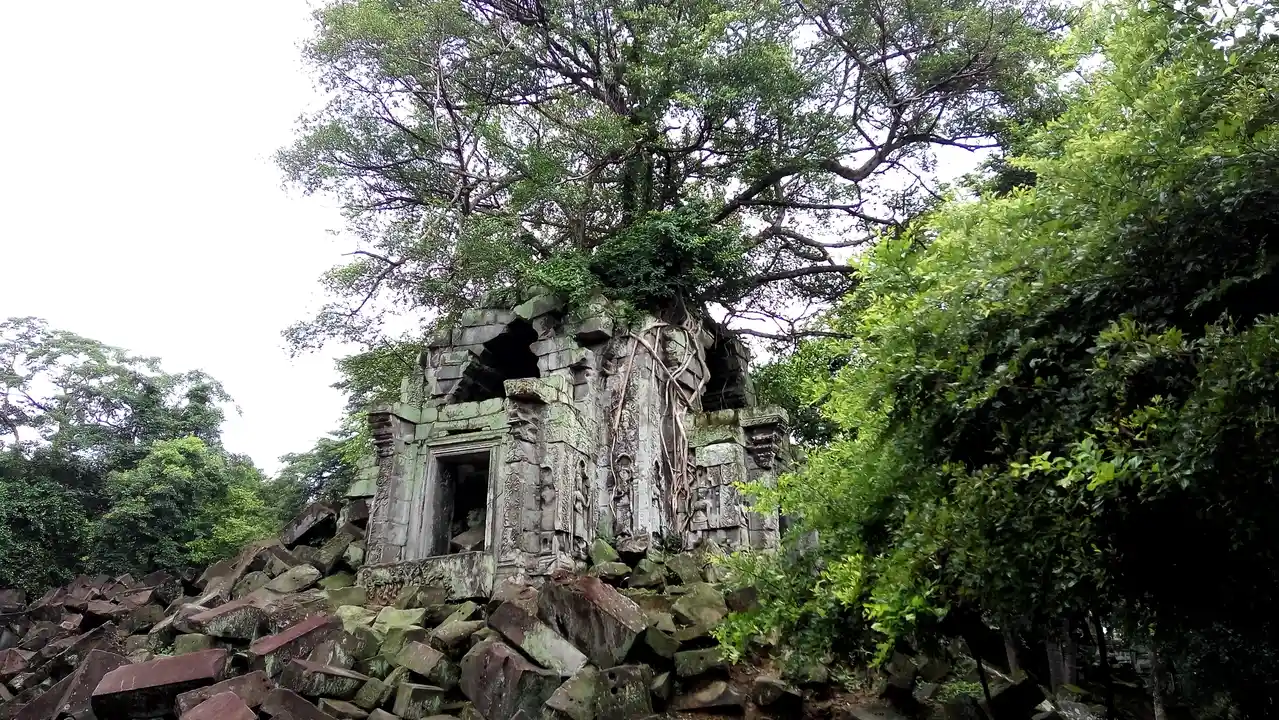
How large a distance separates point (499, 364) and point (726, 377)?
438 centimetres

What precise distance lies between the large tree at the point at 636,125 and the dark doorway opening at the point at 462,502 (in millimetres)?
3016

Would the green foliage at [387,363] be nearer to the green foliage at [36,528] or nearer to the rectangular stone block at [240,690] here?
the rectangular stone block at [240,690]

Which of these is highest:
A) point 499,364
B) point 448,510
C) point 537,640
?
point 499,364

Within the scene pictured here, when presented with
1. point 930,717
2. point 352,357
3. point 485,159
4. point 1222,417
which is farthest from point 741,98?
point 1222,417

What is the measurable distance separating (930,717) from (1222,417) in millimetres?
3571

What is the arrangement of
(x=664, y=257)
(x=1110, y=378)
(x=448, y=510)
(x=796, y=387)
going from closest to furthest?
(x=1110, y=378) → (x=448, y=510) → (x=664, y=257) → (x=796, y=387)

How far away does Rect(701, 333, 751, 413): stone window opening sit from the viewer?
14219 millimetres

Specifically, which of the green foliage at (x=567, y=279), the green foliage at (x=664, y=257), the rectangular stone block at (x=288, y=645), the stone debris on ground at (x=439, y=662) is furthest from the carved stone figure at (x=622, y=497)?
the rectangular stone block at (x=288, y=645)

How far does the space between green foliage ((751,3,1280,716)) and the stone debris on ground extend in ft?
6.87

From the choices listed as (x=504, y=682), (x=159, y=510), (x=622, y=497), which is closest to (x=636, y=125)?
(x=622, y=497)

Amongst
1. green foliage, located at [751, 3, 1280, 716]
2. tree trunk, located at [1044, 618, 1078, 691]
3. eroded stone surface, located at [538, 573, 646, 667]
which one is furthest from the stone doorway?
green foliage, located at [751, 3, 1280, 716]

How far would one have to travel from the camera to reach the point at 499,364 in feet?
39.3

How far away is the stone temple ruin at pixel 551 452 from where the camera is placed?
9.46 metres

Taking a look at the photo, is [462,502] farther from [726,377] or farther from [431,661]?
[726,377]
